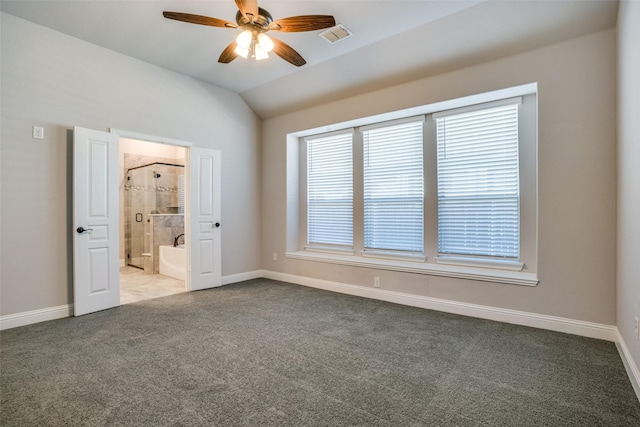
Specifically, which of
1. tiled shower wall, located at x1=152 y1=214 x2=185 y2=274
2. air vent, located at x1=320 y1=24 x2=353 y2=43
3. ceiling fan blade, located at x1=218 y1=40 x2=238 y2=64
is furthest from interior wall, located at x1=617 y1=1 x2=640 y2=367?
tiled shower wall, located at x1=152 y1=214 x2=185 y2=274

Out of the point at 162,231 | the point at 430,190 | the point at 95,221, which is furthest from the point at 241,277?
the point at 430,190

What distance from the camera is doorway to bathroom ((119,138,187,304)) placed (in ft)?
18.7

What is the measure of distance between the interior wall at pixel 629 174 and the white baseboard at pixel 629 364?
0.05 m

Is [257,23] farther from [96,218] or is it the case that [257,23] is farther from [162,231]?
[162,231]

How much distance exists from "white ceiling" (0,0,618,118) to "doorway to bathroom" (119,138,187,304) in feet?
7.54

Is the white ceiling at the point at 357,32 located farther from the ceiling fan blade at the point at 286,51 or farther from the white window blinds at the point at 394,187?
the white window blinds at the point at 394,187

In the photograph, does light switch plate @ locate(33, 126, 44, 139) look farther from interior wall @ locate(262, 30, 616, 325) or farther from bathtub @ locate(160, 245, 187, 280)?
interior wall @ locate(262, 30, 616, 325)

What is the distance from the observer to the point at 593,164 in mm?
2873

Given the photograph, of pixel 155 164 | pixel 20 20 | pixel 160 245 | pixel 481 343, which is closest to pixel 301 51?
pixel 20 20

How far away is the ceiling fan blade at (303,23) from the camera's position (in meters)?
2.42

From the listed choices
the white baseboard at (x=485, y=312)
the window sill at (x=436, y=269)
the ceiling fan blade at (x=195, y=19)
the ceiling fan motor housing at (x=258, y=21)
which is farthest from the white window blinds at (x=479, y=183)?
the ceiling fan blade at (x=195, y=19)

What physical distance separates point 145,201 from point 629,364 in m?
8.01

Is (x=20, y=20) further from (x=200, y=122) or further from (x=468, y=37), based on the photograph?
(x=468, y=37)

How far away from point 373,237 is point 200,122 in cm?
309
